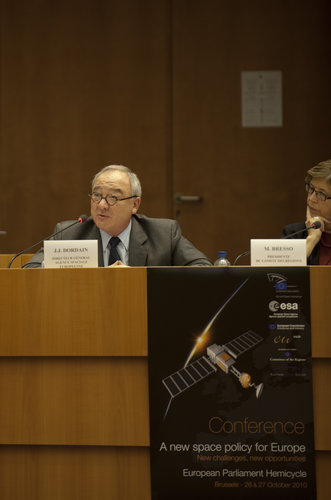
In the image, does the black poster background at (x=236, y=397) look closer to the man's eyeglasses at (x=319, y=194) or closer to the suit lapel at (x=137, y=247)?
the suit lapel at (x=137, y=247)

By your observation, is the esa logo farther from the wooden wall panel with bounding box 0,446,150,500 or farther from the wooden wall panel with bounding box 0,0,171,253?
the wooden wall panel with bounding box 0,0,171,253

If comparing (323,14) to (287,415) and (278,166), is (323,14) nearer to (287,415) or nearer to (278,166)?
(278,166)

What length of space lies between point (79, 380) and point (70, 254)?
17.8 inches

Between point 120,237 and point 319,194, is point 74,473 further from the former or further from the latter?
point 319,194

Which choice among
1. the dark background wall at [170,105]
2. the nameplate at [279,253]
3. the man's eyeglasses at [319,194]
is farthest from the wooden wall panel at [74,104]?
the nameplate at [279,253]

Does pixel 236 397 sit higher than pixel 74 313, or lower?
lower

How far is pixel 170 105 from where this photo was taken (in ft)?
13.2

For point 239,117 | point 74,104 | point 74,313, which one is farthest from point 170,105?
point 74,313

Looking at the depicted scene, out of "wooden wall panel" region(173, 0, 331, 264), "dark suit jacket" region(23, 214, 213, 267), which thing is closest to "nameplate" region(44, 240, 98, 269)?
"dark suit jacket" region(23, 214, 213, 267)

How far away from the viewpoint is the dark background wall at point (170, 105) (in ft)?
13.0

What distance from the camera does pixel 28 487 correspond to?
1.74 m

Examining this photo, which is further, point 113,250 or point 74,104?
point 74,104

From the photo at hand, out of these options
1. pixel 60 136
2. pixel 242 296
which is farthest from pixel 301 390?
pixel 60 136

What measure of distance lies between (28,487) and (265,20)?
338 cm
